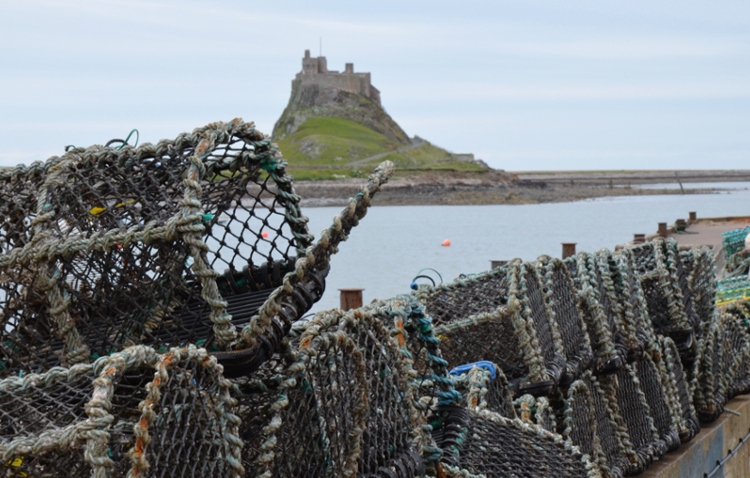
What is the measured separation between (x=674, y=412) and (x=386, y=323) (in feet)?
9.41

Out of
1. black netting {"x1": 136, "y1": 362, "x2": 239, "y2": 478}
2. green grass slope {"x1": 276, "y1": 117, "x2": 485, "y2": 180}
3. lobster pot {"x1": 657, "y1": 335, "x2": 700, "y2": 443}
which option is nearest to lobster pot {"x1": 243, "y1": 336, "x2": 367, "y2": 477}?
black netting {"x1": 136, "y1": 362, "x2": 239, "y2": 478}

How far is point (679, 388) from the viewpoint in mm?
4848

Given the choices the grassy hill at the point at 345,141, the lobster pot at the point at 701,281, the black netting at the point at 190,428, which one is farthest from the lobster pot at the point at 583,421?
the grassy hill at the point at 345,141

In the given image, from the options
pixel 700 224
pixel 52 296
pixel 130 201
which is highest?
pixel 130 201

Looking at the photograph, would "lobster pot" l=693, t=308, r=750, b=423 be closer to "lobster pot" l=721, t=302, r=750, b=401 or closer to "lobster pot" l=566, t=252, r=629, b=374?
"lobster pot" l=721, t=302, r=750, b=401

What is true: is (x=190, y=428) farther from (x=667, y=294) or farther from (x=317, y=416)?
(x=667, y=294)

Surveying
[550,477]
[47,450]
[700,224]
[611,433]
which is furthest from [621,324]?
[700,224]

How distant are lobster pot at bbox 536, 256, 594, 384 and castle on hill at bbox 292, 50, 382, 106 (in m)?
113

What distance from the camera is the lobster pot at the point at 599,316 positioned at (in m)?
3.90

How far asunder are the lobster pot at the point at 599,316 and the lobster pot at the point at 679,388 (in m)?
0.64

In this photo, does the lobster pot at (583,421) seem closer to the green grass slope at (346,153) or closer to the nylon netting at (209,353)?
the nylon netting at (209,353)

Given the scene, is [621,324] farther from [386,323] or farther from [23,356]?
[23,356]

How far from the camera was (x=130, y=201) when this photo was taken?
7.25ft

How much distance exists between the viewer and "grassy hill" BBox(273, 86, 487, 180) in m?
87.7
